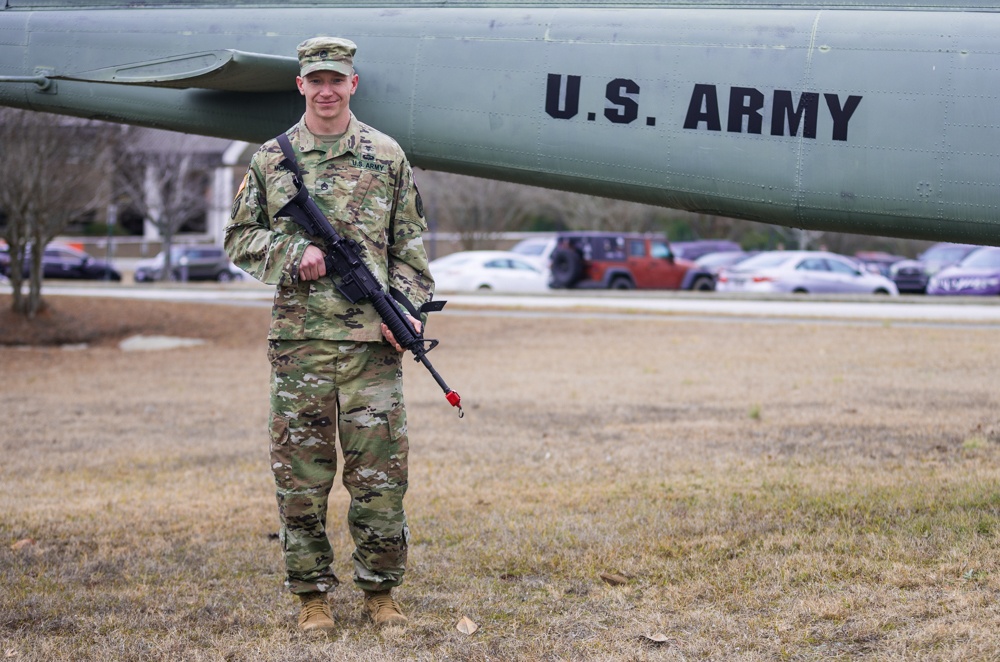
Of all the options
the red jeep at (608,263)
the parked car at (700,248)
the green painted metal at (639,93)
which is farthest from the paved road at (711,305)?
the green painted metal at (639,93)

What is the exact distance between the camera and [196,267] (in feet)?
141

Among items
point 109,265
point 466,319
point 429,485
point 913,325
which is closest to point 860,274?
point 913,325

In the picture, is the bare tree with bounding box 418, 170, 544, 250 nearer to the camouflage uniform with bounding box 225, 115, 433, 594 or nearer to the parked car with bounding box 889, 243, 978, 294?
the parked car with bounding box 889, 243, 978, 294

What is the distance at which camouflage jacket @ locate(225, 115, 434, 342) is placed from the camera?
4.54 m

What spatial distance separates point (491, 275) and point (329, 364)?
85.1 ft

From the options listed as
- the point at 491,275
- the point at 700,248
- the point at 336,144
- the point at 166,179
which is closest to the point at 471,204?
the point at 700,248

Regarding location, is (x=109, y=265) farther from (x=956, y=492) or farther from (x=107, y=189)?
(x=956, y=492)

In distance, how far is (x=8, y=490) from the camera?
7793mm

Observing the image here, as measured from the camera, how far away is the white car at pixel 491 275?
3028 cm

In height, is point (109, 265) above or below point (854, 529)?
below

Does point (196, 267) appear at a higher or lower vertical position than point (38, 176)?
lower

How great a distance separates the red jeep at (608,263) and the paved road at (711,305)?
241 centimetres

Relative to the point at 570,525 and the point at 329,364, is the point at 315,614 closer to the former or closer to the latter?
the point at 329,364

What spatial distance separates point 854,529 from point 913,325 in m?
14.7
